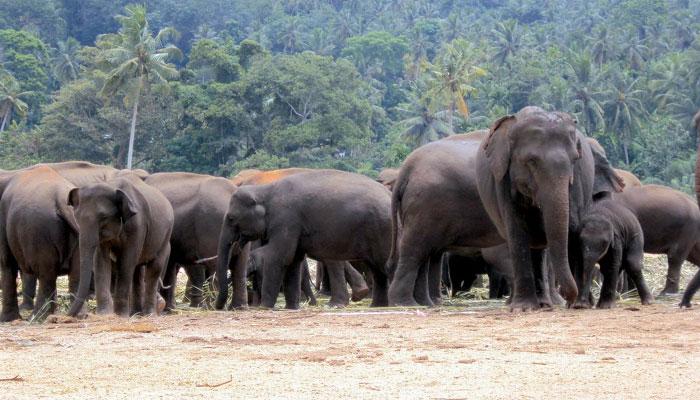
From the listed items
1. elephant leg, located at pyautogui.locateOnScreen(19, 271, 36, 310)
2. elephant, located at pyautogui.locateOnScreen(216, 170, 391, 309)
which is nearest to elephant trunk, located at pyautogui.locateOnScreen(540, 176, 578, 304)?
elephant, located at pyautogui.locateOnScreen(216, 170, 391, 309)

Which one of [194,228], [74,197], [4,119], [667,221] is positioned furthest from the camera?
[4,119]

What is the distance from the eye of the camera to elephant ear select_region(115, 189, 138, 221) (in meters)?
11.5

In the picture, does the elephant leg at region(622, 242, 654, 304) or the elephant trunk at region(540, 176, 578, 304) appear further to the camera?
the elephant leg at region(622, 242, 654, 304)

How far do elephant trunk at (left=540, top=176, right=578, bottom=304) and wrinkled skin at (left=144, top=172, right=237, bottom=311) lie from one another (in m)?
5.24

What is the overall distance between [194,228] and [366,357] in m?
7.88

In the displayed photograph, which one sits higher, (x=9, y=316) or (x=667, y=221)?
(x=667, y=221)

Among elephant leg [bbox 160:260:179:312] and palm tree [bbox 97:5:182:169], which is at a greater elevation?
palm tree [bbox 97:5:182:169]

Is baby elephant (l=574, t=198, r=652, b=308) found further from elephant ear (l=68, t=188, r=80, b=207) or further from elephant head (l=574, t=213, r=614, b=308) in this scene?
elephant ear (l=68, t=188, r=80, b=207)

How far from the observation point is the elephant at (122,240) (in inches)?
439

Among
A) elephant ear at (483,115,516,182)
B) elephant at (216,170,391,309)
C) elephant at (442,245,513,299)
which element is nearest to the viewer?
elephant ear at (483,115,516,182)

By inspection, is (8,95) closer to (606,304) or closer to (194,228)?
(194,228)

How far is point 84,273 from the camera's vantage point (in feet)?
35.9

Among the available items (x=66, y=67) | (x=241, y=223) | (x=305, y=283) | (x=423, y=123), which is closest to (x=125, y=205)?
(x=241, y=223)

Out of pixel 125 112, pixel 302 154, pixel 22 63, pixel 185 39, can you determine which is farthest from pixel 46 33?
pixel 302 154
